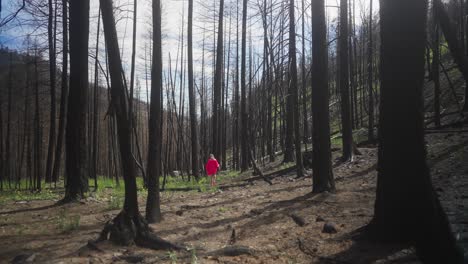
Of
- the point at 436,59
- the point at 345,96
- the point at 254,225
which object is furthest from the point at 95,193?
the point at 436,59

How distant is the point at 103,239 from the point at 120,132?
60.8 inches

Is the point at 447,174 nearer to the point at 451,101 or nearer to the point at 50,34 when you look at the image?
the point at 451,101

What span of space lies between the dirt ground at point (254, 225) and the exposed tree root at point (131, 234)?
14 cm

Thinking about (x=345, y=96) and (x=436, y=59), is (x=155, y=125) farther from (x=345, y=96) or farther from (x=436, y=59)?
(x=345, y=96)

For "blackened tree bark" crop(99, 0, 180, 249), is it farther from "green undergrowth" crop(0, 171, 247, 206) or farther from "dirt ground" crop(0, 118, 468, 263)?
"green undergrowth" crop(0, 171, 247, 206)

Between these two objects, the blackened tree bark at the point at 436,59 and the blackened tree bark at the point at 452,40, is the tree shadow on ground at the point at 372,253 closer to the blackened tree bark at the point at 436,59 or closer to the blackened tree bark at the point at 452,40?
the blackened tree bark at the point at 452,40

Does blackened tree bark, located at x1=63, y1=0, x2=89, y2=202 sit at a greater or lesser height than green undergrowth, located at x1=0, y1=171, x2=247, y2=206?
greater

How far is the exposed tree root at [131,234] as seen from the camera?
15.8 feet

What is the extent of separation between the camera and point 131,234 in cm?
495

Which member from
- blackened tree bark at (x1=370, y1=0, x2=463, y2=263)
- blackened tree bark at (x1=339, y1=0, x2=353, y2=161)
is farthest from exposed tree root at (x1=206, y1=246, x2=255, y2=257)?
blackened tree bark at (x1=339, y1=0, x2=353, y2=161)

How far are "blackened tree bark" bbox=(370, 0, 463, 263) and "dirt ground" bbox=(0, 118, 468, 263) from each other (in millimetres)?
326

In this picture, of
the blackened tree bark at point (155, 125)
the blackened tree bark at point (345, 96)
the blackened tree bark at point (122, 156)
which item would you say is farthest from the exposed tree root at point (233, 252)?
the blackened tree bark at point (345, 96)

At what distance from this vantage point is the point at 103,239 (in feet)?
15.9

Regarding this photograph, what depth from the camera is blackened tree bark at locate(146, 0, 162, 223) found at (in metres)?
6.26
